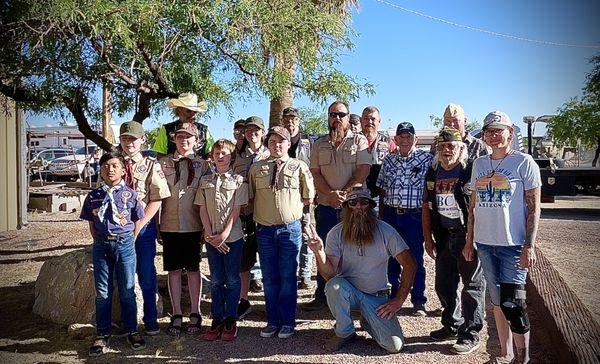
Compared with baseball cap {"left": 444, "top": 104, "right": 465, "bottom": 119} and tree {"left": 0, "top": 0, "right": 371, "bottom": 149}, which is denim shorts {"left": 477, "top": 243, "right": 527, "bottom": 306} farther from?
tree {"left": 0, "top": 0, "right": 371, "bottom": 149}

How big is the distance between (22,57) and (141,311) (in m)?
3.10

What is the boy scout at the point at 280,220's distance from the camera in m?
4.52

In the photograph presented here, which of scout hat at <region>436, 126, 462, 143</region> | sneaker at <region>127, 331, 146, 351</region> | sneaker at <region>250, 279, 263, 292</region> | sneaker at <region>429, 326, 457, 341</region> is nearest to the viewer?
scout hat at <region>436, 126, 462, 143</region>

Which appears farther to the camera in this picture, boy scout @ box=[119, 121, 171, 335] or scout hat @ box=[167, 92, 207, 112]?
scout hat @ box=[167, 92, 207, 112]

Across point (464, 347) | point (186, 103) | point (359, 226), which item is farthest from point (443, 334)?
point (186, 103)

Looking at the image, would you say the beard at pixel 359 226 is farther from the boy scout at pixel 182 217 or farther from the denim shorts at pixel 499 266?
the boy scout at pixel 182 217

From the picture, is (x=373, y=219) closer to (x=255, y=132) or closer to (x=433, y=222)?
(x=433, y=222)

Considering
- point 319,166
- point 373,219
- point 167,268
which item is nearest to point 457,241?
point 373,219

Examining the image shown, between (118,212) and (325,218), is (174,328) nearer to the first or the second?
(118,212)

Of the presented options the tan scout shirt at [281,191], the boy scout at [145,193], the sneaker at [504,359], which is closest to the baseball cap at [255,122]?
the tan scout shirt at [281,191]

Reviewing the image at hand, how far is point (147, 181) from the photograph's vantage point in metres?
4.52

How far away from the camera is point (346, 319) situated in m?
4.27

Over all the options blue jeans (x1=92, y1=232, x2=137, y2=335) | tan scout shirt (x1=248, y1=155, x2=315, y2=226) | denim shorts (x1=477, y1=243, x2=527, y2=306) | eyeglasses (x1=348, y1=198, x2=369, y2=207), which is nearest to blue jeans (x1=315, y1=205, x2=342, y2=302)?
tan scout shirt (x1=248, y1=155, x2=315, y2=226)

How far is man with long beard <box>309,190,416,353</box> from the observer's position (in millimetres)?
4246
